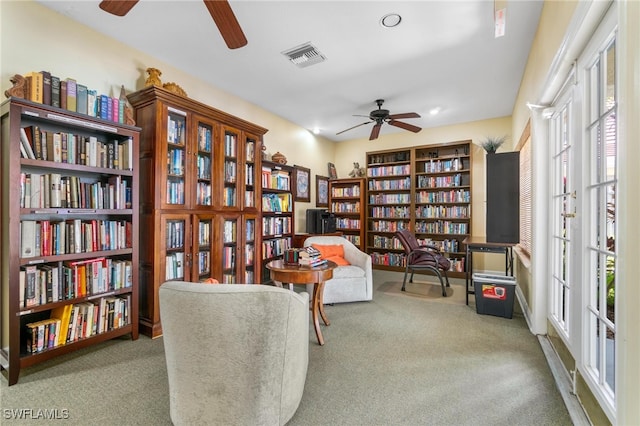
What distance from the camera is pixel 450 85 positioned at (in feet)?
12.1

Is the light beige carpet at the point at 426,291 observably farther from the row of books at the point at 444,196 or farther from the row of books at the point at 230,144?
the row of books at the point at 230,144

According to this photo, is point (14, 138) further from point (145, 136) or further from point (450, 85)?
point (450, 85)

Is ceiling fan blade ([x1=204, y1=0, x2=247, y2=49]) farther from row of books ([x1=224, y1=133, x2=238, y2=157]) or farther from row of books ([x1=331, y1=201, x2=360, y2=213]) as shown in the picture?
row of books ([x1=331, y1=201, x2=360, y2=213])

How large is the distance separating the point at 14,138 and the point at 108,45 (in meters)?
1.35

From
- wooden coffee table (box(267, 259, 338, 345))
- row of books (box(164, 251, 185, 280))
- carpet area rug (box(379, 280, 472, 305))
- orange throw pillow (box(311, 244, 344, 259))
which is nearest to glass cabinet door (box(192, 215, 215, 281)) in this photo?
row of books (box(164, 251, 185, 280))

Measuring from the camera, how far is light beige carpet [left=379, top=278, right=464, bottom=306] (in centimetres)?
373

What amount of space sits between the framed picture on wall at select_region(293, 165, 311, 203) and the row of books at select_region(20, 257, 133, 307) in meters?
3.06

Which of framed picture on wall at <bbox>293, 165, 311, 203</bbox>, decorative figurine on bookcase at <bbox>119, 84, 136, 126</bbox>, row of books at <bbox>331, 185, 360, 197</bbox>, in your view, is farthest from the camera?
row of books at <bbox>331, 185, 360, 197</bbox>

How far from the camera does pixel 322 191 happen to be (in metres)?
5.98

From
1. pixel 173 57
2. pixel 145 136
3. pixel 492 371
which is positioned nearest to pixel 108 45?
pixel 173 57

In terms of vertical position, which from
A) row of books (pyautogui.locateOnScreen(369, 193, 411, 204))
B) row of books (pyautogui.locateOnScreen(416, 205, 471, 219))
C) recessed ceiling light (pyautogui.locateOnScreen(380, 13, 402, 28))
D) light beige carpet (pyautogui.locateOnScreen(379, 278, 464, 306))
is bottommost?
light beige carpet (pyautogui.locateOnScreen(379, 278, 464, 306))

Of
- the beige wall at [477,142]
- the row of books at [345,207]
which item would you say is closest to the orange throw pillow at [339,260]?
the row of books at [345,207]

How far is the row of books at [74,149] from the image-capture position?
2.02m

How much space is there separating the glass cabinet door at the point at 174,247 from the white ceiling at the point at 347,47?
1.74 metres
